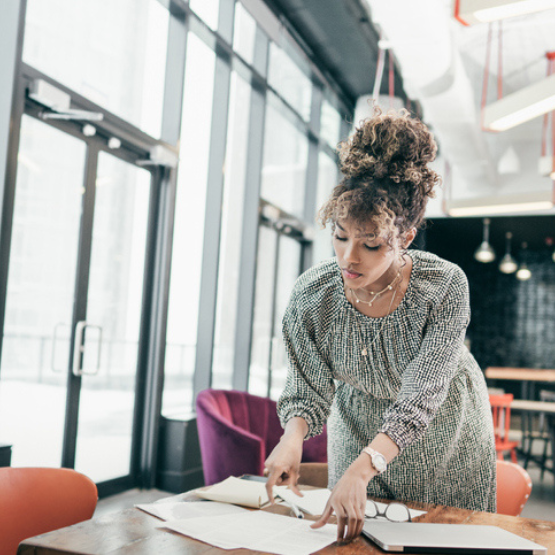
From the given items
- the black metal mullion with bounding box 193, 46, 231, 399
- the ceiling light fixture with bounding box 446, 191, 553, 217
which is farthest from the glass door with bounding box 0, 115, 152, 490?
the ceiling light fixture with bounding box 446, 191, 553, 217

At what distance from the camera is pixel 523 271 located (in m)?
10.8

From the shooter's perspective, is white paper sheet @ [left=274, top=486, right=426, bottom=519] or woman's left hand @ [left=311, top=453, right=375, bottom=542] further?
white paper sheet @ [left=274, top=486, right=426, bottom=519]

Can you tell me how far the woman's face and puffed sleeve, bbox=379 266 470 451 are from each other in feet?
0.54

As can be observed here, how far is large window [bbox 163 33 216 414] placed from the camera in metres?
4.91

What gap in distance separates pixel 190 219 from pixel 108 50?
1.43 m

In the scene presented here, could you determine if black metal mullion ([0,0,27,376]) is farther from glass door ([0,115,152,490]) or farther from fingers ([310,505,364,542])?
fingers ([310,505,364,542])

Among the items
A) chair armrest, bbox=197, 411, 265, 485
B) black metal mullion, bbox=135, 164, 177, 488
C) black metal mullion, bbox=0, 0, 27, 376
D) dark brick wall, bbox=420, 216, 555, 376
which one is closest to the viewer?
chair armrest, bbox=197, 411, 265, 485

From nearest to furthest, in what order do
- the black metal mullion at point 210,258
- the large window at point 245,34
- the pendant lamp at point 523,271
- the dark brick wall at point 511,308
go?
the black metal mullion at point 210,258
the large window at point 245,34
the pendant lamp at point 523,271
the dark brick wall at point 511,308

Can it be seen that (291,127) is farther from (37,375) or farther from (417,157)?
(417,157)

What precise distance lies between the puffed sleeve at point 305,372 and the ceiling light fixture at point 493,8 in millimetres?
1610

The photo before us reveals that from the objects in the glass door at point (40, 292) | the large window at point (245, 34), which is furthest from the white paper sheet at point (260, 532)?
the large window at point (245, 34)

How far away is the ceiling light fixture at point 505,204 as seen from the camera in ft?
20.5

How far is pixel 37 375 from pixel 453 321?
2926 mm

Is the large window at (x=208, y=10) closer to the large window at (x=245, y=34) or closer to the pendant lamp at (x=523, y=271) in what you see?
the large window at (x=245, y=34)
